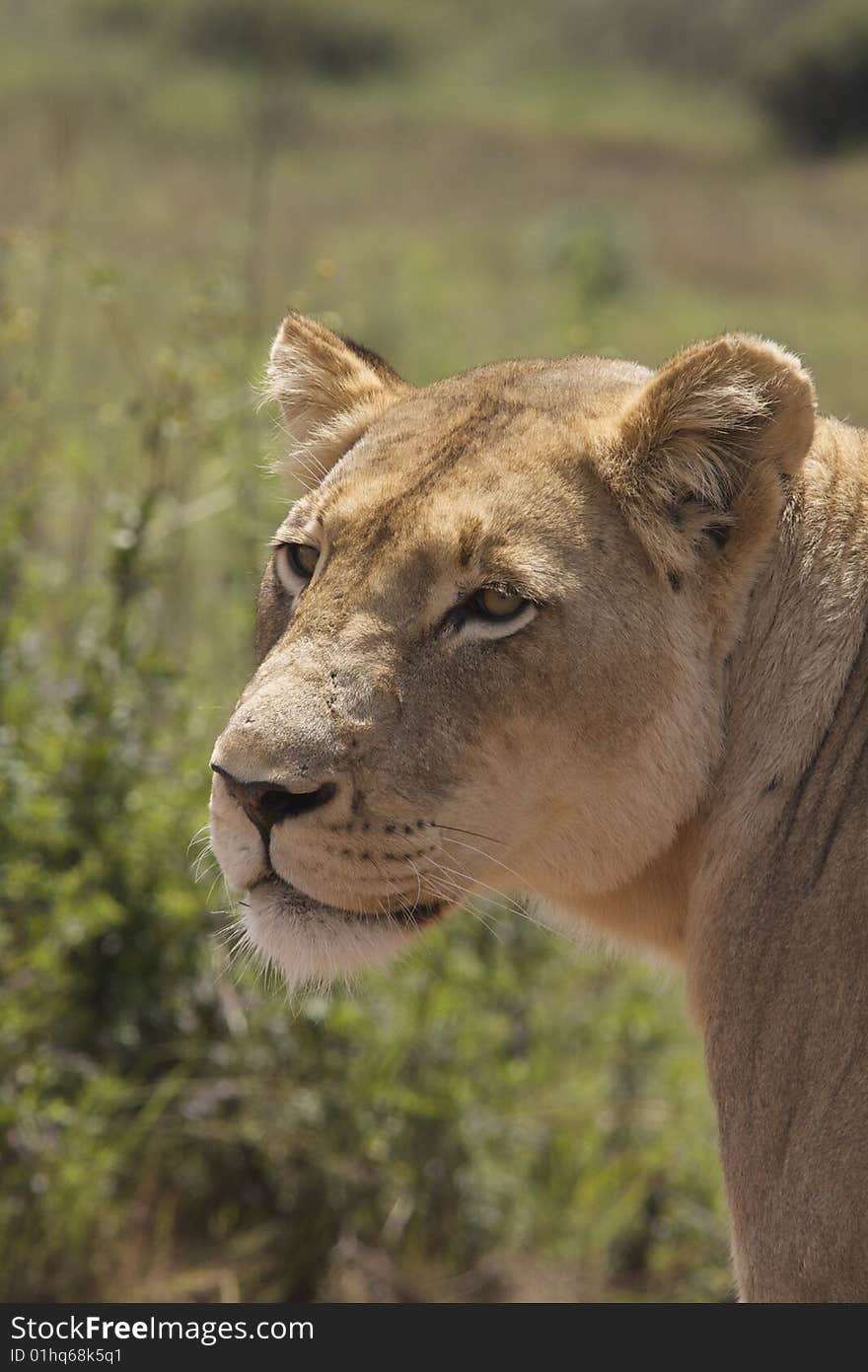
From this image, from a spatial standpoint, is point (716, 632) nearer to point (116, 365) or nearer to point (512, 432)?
A: point (512, 432)

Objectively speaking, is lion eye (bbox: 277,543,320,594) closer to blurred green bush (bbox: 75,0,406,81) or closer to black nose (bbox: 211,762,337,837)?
black nose (bbox: 211,762,337,837)

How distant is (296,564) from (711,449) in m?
0.90

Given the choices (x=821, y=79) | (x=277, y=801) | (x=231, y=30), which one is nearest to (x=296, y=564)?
(x=277, y=801)

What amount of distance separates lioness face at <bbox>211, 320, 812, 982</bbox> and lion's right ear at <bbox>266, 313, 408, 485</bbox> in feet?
1.82

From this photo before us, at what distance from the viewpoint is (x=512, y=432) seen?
335 centimetres

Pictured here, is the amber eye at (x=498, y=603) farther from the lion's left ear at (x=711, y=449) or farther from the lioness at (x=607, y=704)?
the lion's left ear at (x=711, y=449)

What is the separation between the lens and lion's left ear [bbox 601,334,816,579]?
3115mm

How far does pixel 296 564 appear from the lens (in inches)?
138

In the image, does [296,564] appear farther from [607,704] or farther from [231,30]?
[231,30]

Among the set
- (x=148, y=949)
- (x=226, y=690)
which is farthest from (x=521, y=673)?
(x=226, y=690)

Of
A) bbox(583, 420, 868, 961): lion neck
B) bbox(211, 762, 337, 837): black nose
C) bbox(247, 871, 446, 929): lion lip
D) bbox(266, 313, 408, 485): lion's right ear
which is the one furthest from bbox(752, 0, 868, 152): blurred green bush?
bbox(211, 762, 337, 837): black nose

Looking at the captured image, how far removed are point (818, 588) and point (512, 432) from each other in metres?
0.68

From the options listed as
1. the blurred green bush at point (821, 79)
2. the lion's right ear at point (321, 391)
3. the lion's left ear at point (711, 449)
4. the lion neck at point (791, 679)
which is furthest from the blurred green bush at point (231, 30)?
the lion neck at point (791, 679)

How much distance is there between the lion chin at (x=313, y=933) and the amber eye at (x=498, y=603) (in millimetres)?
603
